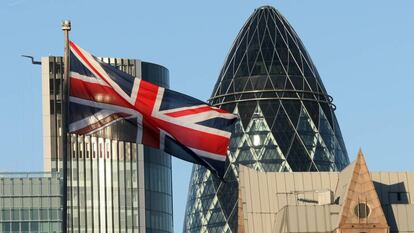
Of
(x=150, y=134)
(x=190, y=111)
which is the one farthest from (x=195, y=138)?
(x=150, y=134)

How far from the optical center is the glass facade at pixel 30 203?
16875 centimetres

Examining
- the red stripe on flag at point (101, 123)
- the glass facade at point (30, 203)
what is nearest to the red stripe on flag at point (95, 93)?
the red stripe on flag at point (101, 123)

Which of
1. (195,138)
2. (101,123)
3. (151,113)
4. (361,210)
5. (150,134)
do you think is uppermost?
(151,113)

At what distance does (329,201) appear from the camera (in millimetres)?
137750

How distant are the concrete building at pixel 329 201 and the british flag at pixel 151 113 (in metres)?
38.0

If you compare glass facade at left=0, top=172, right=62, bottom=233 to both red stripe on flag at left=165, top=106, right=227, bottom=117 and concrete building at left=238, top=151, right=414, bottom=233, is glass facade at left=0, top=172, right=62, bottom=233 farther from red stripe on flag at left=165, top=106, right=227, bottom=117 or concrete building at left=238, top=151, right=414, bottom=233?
red stripe on flag at left=165, top=106, right=227, bottom=117

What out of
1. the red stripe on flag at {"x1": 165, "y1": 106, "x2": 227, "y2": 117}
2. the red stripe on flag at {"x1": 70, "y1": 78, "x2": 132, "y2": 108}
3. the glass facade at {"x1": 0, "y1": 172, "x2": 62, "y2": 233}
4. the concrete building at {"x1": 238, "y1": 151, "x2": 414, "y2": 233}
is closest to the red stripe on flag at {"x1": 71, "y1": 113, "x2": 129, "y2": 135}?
the red stripe on flag at {"x1": 70, "y1": 78, "x2": 132, "y2": 108}

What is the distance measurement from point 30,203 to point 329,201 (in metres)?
43.2

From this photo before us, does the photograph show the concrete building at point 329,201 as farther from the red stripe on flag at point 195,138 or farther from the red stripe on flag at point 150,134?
the red stripe on flag at point 150,134

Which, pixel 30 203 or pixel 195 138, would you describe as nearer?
pixel 195 138

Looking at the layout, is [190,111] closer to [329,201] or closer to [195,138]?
[195,138]

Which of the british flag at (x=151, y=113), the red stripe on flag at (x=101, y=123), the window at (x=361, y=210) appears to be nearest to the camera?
the red stripe on flag at (x=101, y=123)

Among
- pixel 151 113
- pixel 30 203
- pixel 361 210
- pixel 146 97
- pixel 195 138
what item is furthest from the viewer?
pixel 30 203

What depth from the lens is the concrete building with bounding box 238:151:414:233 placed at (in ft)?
417
